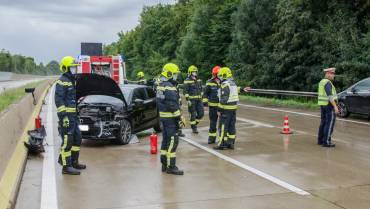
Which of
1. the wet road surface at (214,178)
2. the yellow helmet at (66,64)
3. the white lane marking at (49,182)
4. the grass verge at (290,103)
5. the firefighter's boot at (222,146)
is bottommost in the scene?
the white lane marking at (49,182)

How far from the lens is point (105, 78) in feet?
37.5

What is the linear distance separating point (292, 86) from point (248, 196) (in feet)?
76.6

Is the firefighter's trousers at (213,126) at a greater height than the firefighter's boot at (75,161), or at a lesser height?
greater

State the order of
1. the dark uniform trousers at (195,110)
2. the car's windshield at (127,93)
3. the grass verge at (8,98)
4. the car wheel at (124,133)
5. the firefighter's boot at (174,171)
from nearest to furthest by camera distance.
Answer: the firefighter's boot at (174,171) < the car wheel at (124,133) < the car's windshield at (127,93) < the dark uniform trousers at (195,110) < the grass verge at (8,98)

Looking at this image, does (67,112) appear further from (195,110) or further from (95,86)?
(195,110)

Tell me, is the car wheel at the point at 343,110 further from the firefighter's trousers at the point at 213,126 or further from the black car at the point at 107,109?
the black car at the point at 107,109

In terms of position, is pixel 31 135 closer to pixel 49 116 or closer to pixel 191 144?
pixel 191 144

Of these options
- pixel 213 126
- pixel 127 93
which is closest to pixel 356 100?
pixel 213 126

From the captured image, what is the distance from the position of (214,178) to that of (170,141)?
3.67ft

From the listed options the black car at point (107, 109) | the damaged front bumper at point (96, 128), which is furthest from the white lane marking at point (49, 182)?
the black car at point (107, 109)

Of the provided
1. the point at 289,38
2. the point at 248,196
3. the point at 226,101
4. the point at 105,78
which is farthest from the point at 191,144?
the point at 289,38

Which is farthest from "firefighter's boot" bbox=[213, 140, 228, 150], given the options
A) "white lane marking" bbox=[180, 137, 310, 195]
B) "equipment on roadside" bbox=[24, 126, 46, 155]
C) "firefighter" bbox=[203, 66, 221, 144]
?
"equipment on roadside" bbox=[24, 126, 46, 155]

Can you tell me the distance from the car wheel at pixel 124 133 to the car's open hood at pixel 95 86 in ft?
1.90

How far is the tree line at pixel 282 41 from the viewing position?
24.8 m
